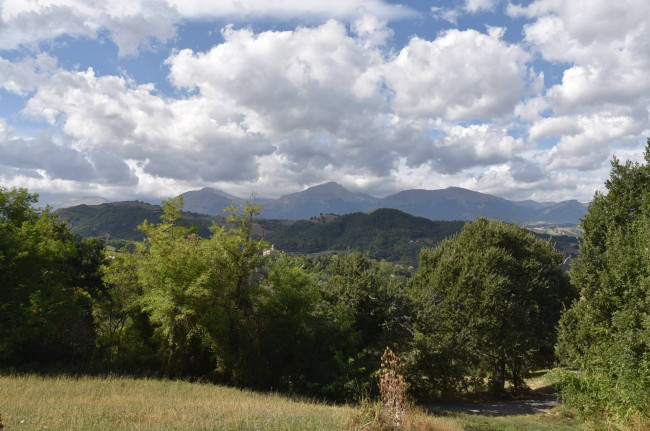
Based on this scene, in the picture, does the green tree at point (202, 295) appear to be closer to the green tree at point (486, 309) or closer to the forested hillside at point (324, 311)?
the forested hillside at point (324, 311)

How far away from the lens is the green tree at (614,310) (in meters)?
11.6

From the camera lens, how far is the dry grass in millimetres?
8492

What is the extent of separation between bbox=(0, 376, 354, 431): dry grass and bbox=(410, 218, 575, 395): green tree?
1594 centimetres

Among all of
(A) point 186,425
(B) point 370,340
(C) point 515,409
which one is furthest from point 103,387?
(C) point 515,409

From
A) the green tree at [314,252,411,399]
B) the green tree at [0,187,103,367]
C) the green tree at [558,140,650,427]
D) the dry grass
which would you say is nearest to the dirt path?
the green tree at [314,252,411,399]

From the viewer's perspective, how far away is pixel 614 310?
1562 centimetres

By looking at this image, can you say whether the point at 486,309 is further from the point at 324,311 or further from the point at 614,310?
the point at 324,311

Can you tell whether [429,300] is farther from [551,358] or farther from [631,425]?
[631,425]

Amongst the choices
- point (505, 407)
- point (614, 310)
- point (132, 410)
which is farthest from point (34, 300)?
point (505, 407)

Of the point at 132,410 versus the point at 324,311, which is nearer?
the point at 132,410

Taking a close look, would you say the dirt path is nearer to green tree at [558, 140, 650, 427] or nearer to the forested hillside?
the forested hillside

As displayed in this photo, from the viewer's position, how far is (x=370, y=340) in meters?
23.9

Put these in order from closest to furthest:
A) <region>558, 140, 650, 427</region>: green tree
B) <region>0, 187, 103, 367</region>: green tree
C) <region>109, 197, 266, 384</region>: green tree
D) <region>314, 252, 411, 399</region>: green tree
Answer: <region>558, 140, 650, 427</region>: green tree
<region>0, 187, 103, 367</region>: green tree
<region>109, 197, 266, 384</region>: green tree
<region>314, 252, 411, 399</region>: green tree

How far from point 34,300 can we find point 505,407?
3099cm
